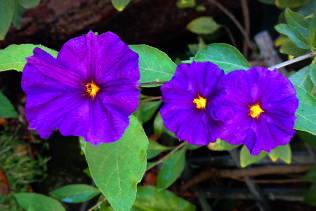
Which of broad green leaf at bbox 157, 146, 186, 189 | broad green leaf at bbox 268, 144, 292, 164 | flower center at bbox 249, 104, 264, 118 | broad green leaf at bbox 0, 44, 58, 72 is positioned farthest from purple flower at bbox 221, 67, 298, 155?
broad green leaf at bbox 157, 146, 186, 189

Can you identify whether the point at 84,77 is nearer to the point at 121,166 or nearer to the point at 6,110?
the point at 121,166

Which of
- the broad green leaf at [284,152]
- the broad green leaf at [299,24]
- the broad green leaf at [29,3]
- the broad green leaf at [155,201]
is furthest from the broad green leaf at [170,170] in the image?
A: the broad green leaf at [29,3]

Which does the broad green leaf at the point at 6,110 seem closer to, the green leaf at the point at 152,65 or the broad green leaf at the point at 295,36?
the green leaf at the point at 152,65

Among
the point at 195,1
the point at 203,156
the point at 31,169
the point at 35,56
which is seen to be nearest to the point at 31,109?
the point at 35,56

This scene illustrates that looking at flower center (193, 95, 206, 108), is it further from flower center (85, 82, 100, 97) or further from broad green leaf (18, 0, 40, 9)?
broad green leaf (18, 0, 40, 9)

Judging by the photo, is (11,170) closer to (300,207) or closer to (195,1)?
(195,1)

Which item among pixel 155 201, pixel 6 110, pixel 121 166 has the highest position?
pixel 121 166

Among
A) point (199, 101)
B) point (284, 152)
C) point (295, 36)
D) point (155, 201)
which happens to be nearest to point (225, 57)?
point (199, 101)
